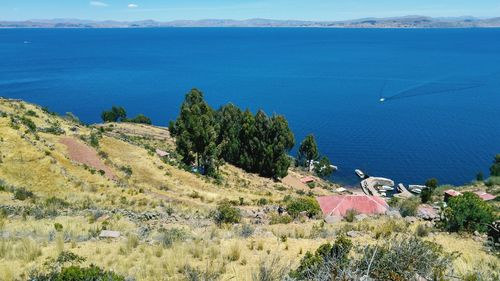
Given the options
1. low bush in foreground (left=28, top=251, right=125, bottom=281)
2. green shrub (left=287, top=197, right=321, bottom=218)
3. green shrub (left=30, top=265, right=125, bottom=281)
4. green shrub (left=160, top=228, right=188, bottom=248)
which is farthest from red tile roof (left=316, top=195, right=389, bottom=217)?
green shrub (left=30, top=265, right=125, bottom=281)

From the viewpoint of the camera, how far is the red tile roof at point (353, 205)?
24578mm

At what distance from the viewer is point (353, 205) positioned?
1001 inches

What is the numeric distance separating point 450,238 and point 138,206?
1555 centimetres

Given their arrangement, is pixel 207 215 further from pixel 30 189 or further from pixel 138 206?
pixel 30 189

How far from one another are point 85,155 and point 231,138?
75.6ft

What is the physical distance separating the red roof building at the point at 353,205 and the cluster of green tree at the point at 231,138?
17778 mm

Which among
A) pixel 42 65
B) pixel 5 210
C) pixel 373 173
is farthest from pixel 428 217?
pixel 42 65

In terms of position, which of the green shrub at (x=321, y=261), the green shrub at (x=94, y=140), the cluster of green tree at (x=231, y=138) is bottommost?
the cluster of green tree at (x=231, y=138)

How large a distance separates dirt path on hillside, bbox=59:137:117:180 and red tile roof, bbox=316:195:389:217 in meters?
15.6

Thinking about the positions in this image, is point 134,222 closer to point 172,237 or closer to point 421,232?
point 172,237

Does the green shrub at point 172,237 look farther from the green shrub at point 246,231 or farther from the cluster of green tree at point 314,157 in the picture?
the cluster of green tree at point 314,157

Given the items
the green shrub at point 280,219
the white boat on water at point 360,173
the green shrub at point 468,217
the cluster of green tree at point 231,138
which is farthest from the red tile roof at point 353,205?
the white boat on water at point 360,173

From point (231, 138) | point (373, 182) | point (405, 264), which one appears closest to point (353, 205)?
point (405, 264)

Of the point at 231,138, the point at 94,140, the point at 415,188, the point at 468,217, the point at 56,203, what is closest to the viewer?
the point at 468,217
